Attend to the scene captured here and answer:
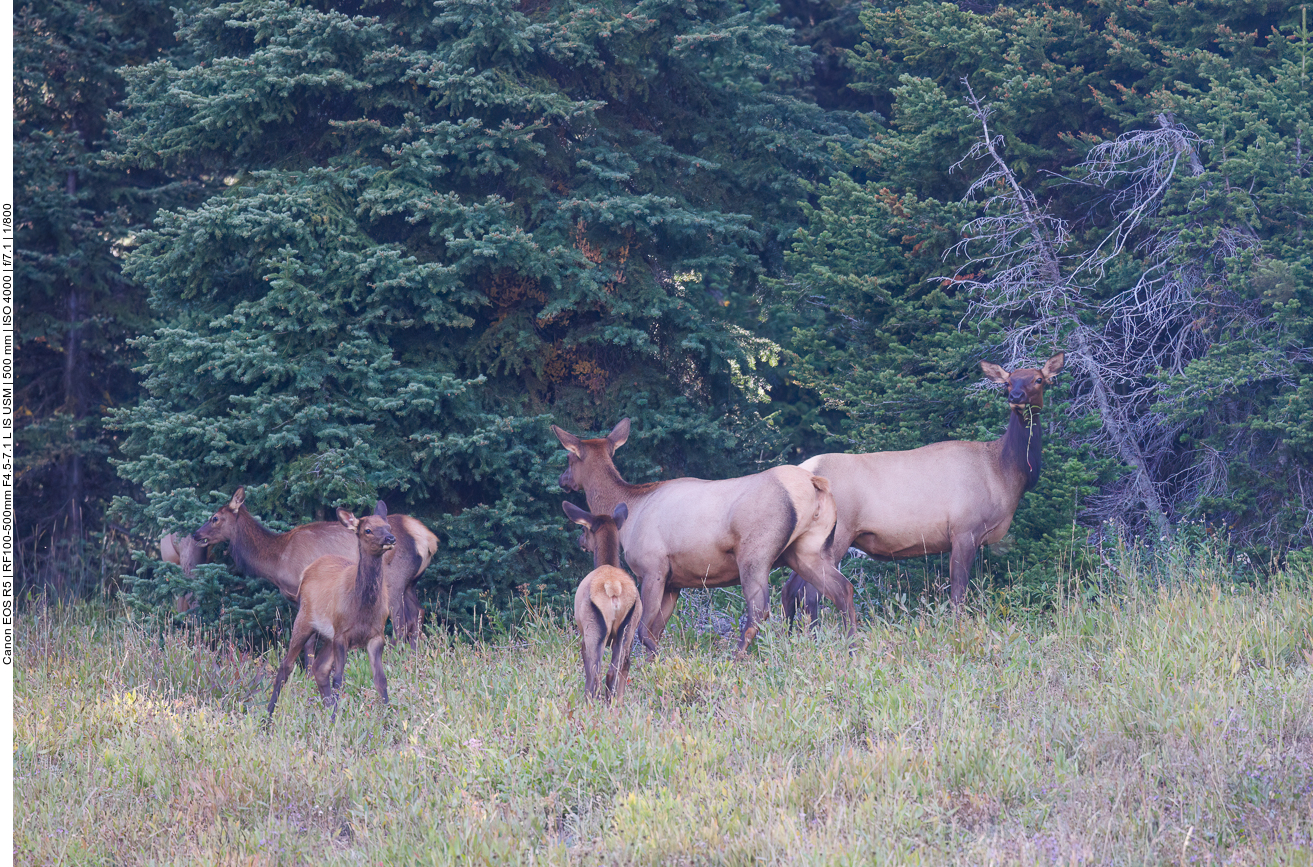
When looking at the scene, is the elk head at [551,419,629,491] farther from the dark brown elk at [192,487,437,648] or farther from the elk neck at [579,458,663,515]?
the dark brown elk at [192,487,437,648]

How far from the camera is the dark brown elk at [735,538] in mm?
7898

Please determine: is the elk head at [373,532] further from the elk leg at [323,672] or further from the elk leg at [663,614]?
the elk leg at [663,614]

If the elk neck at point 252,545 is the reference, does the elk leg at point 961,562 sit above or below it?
above

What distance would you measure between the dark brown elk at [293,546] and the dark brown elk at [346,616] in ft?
5.71

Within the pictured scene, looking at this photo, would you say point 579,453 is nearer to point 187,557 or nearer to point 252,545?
point 252,545

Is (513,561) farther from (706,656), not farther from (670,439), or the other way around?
(706,656)

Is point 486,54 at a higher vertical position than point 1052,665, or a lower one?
higher

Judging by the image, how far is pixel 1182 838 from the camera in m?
4.37

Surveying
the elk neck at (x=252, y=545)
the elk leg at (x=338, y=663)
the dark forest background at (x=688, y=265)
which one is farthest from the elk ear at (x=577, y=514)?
the elk neck at (x=252, y=545)

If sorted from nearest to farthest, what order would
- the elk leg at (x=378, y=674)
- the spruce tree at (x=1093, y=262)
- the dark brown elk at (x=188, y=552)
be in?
the elk leg at (x=378, y=674) < the spruce tree at (x=1093, y=262) < the dark brown elk at (x=188, y=552)

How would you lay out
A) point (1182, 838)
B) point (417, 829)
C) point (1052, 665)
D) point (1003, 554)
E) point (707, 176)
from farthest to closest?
point (707, 176) < point (1003, 554) < point (1052, 665) < point (417, 829) < point (1182, 838)

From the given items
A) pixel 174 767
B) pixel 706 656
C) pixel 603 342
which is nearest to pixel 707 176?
pixel 603 342

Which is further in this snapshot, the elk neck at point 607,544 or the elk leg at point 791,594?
the elk leg at point 791,594

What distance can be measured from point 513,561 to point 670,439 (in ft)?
6.85
